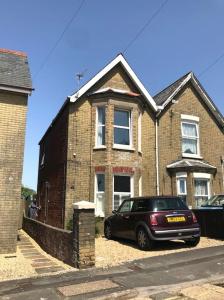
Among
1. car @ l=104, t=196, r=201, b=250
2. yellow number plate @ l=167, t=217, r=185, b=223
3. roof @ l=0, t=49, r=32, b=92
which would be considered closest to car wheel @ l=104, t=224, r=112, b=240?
car @ l=104, t=196, r=201, b=250

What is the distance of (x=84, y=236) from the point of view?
27.3 ft

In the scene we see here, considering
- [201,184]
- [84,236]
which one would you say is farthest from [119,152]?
[84,236]

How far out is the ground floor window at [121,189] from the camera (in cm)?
1602

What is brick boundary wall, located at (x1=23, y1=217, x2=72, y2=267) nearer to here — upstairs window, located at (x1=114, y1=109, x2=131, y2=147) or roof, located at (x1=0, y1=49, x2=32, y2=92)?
roof, located at (x1=0, y1=49, x2=32, y2=92)

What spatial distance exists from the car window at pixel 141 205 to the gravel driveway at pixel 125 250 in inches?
48.8

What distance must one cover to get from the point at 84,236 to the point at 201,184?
11.2 metres

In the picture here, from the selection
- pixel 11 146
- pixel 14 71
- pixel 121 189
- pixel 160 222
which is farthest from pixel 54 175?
pixel 160 222

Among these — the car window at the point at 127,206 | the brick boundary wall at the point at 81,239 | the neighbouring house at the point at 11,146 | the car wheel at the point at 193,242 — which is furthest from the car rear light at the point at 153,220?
the neighbouring house at the point at 11,146

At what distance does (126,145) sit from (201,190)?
16.2ft

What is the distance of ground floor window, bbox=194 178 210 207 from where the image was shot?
17812 mm

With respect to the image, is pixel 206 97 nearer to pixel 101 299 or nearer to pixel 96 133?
pixel 96 133

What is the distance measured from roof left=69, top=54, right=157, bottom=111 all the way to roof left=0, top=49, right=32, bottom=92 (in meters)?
3.37

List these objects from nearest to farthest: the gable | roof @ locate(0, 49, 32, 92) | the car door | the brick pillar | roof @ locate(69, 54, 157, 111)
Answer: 1. the brick pillar
2. roof @ locate(0, 49, 32, 92)
3. the car door
4. roof @ locate(69, 54, 157, 111)
5. the gable

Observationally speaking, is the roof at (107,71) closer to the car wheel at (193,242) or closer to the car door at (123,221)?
the car door at (123,221)
